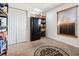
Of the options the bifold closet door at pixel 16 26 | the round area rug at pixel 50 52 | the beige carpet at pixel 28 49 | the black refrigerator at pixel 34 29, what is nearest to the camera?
the round area rug at pixel 50 52

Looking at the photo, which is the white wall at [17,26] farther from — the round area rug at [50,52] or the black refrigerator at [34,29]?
the round area rug at [50,52]

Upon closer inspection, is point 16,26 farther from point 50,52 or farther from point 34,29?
point 50,52

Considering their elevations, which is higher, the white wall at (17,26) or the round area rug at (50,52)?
the white wall at (17,26)

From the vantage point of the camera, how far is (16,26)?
12.6 feet

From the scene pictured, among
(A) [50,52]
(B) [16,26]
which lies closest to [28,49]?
(A) [50,52]

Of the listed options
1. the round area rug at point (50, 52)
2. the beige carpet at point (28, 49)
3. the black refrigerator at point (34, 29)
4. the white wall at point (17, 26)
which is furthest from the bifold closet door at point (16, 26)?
the round area rug at point (50, 52)

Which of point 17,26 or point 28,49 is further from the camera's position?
point 17,26

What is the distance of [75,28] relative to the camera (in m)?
3.36

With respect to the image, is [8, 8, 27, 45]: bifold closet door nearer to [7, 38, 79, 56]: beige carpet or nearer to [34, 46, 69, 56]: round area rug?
[7, 38, 79, 56]: beige carpet

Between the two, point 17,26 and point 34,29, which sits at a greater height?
point 17,26

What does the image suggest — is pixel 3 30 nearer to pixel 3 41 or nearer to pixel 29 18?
pixel 3 41

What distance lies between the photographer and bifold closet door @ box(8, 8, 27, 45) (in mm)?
3574

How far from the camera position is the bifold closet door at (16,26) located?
357 cm

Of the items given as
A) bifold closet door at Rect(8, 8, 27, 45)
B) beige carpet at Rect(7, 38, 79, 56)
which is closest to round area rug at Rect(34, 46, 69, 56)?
beige carpet at Rect(7, 38, 79, 56)
